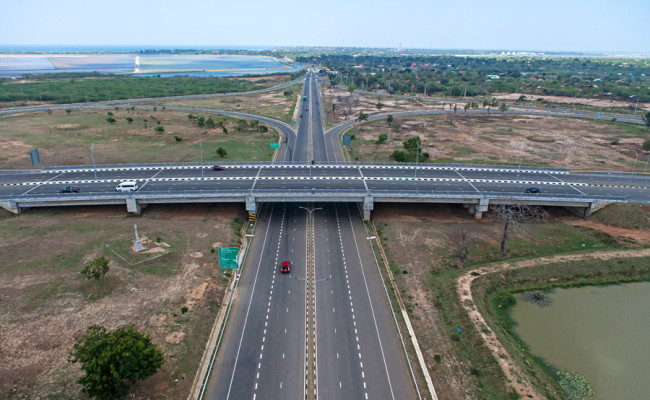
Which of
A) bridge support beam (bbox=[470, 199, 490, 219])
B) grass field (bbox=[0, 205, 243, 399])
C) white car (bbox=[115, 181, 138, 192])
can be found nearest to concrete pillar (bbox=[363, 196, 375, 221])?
bridge support beam (bbox=[470, 199, 490, 219])

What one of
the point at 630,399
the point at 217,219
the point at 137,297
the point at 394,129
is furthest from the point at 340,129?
the point at 630,399

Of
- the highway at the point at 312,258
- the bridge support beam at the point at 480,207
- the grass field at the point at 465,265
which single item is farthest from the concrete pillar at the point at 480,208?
the highway at the point at 312,258

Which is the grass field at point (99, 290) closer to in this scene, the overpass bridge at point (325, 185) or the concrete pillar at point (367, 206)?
the overpass bridge at point (325, 185)

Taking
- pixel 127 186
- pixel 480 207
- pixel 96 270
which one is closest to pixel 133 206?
pixel 127 186

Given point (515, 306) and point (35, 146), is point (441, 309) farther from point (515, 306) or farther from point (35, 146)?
point (35, 146)

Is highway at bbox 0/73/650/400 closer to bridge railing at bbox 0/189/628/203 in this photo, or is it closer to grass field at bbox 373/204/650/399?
bridge railing at bbox 0/189/628/203

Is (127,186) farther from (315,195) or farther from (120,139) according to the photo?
(120,139)
